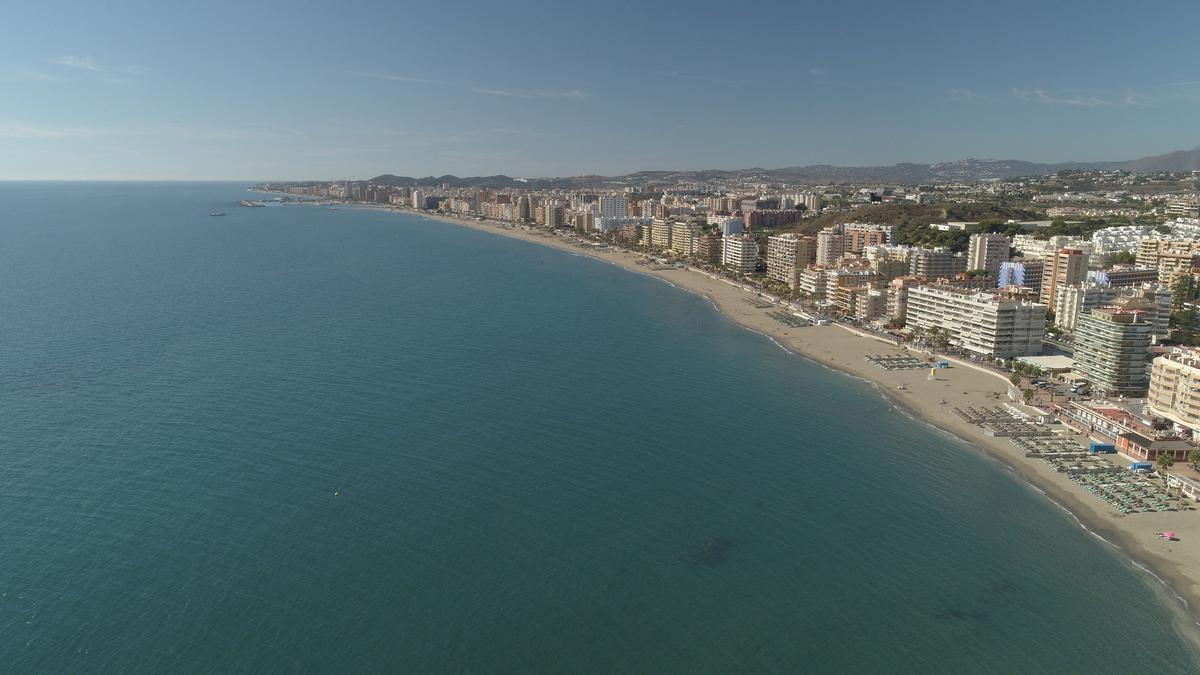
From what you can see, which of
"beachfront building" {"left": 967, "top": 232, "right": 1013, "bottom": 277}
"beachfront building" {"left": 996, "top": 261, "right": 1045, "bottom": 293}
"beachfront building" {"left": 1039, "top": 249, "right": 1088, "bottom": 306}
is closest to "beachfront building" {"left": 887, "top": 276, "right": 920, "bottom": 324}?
"beachfront building" {"left": 1039, "top": 249, "right": 1088, "bottom": 306}

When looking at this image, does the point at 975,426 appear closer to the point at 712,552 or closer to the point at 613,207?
the point at 712,552

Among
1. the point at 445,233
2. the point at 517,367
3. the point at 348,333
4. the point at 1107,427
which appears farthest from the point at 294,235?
the point at 1107,427

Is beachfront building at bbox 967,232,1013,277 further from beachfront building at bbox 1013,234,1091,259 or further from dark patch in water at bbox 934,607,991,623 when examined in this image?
dark patch in water at bbox 934,607,991,623

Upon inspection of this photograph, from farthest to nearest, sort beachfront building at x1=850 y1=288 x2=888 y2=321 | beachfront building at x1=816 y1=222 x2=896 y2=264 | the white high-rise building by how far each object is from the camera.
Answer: the white high-rise building, beachfront building at x1=816 y1=222 x2=896 y2=264, beachfront building at x1=850 y1=288 x2=888 y2=321

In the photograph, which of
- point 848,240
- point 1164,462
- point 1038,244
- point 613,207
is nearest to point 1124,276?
point 1038,244

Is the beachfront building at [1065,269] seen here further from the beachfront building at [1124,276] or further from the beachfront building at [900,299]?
the beachfront building at [900,299]

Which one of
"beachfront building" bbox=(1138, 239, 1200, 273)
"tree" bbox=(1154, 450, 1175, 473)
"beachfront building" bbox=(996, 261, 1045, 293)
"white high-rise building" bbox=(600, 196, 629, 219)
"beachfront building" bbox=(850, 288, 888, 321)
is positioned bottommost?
"tree" bbox=(1154, 450, 1175, 473)

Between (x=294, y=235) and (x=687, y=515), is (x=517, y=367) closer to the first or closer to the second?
(x=687, y=515)

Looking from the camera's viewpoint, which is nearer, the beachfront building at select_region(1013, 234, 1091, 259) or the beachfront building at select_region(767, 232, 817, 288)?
the beachfront building at select_region(1013, 234, 1091, 259)
